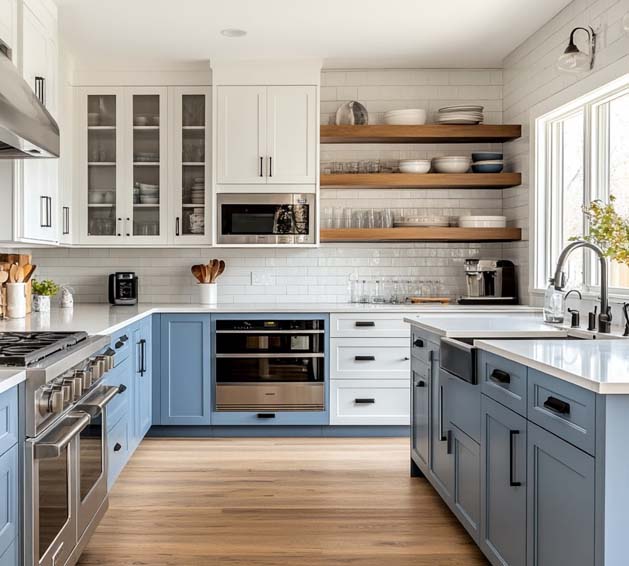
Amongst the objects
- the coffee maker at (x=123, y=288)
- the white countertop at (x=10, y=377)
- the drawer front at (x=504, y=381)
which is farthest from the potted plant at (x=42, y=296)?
the drawer front at (x=504, y=381)

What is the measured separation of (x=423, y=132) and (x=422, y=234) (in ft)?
2.39

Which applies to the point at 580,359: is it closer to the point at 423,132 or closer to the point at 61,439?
the point at 61,439

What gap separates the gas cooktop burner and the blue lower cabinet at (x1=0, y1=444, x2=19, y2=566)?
268 millimetres

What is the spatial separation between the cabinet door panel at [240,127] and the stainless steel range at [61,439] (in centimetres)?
226

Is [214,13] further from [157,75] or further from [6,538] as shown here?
[6,538]

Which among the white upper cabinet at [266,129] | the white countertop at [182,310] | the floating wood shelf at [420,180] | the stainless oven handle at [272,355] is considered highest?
the white upper cabinet at [266,129]

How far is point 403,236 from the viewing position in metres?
4.88

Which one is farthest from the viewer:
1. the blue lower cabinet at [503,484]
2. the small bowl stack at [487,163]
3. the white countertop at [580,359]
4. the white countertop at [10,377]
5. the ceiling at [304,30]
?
the small bowl stack at [487,163]

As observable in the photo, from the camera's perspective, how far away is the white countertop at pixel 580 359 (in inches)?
67.2

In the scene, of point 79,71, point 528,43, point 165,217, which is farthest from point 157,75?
point 528,43

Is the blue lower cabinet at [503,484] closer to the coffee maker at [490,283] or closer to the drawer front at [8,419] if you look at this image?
the drawer front at [8,419]

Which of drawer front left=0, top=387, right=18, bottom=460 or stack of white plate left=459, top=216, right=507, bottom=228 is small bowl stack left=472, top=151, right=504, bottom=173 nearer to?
stack of white plate left=459, top=216, right=507, bottom=228

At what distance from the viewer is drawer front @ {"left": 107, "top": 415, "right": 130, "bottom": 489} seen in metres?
3.17

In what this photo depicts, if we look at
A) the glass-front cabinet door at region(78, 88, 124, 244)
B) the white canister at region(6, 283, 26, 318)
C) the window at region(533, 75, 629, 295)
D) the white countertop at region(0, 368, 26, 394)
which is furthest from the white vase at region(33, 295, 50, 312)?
the window at region(533, 75, 629, 295)
